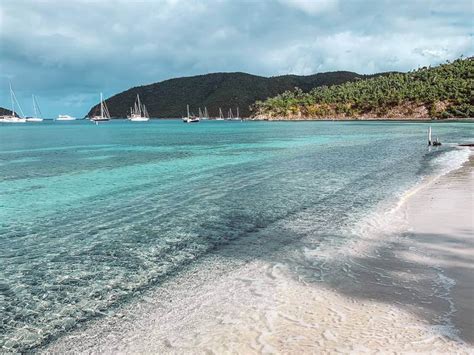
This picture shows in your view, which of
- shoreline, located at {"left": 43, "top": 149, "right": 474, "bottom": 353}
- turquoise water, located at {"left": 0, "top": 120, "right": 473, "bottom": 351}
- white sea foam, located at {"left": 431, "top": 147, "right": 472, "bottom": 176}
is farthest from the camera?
white sea foam, located at {"left": 431, "top": 147, "right": 472, "bottom": 176}

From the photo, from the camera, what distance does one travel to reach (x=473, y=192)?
64.1 feet

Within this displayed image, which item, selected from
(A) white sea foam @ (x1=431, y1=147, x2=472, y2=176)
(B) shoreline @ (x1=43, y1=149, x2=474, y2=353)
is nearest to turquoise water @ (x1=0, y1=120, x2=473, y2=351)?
(A) white sea foam @ (x1=431, y1=147, x2=472, y2=176)

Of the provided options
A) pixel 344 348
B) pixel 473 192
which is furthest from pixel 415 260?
pixel 473 192

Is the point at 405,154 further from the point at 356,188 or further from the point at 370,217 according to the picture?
the point at 370,217

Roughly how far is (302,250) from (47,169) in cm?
2905

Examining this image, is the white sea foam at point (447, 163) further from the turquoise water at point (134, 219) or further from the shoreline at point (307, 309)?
the shoreline at point (307, 309)

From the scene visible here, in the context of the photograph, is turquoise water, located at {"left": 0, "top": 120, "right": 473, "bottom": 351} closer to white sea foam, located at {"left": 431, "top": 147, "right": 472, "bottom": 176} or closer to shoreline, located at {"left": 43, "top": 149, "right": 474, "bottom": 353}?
white sea foam, located at {"left": 431, "top": 147, "right": 472, "bottom": 176}

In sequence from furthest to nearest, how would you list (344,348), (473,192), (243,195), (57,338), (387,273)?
(243,195)
(473,192)
(387,273)
(57,338)
(344,348)

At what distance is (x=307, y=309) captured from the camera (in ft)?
27.1

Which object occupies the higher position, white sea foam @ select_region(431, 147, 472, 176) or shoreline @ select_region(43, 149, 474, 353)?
shoreline @ select_region(43, 149, 474, 353)

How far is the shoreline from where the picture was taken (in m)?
7.05

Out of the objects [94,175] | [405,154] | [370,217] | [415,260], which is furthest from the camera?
[405,154]

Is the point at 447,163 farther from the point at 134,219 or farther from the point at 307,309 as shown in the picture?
the point at 307,309

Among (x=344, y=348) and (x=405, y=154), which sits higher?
(x=344, y=348)
